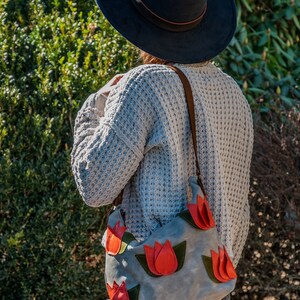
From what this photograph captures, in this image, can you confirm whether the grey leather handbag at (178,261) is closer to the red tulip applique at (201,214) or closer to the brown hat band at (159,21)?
the red tulip applique at (201,214)

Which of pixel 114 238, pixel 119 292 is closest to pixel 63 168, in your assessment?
pixel 114 238

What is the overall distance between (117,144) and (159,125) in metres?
0.15

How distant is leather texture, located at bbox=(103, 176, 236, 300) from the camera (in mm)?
2842

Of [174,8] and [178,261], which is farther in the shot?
[174,8]

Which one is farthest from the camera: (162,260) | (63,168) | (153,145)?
(63,168)

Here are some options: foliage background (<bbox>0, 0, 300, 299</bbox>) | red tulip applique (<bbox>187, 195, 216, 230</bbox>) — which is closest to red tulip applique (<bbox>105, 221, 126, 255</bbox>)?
red tulip applique (<bbox>187, 195, 216, 230</bbox>)

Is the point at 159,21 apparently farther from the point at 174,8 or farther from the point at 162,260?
the point at 162,260

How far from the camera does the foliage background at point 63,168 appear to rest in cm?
425

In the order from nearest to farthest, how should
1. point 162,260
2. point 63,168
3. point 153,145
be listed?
point 162,260
point 153,145
point 63,168

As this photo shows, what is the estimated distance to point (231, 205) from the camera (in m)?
3.19

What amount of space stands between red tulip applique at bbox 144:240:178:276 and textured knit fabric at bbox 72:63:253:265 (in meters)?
0.14

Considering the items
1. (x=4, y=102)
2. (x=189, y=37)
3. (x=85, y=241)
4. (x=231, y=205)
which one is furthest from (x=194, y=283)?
(x=4, y=102)

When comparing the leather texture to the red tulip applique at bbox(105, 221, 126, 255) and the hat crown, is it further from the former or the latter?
the hat crown

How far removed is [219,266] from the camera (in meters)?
2.91
